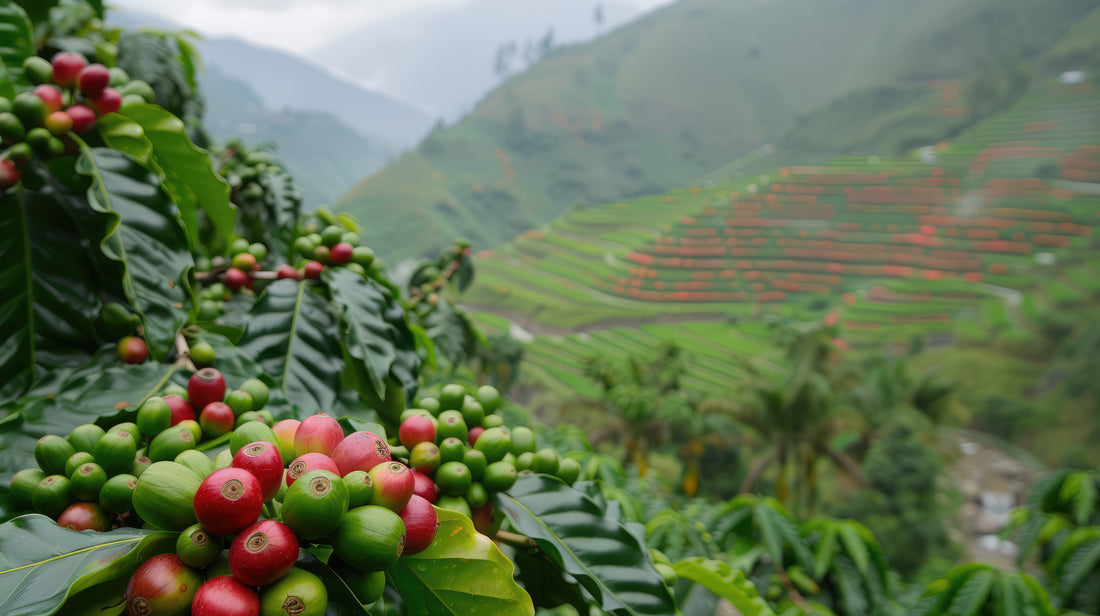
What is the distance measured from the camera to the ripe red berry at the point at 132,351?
91cm

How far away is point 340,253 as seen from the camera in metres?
1.07

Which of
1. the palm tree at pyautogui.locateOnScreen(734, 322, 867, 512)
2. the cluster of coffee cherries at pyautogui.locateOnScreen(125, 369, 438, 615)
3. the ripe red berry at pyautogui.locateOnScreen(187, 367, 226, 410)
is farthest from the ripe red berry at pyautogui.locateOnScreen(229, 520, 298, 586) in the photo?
the palm tree at pyautogui.locateOnScreen(734, 322, 867, 512)

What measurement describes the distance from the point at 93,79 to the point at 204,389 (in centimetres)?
61

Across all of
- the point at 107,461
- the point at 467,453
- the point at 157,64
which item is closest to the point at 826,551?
the point at 467,453

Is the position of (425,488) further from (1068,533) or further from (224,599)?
(1068,533)

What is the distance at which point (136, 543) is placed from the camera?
0.43 meters

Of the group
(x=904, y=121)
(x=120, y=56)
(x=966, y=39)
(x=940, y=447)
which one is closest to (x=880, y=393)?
(x=940, y=447)

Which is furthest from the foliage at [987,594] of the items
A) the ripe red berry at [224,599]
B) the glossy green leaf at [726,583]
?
the ripe red berry at [224,599]

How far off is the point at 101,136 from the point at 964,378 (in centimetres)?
2775

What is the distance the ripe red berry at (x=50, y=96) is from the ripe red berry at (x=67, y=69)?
0.03 metres

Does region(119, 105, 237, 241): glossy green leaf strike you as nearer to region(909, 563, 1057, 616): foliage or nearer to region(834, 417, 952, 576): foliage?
region(909, 563, 1057, 616): foliage

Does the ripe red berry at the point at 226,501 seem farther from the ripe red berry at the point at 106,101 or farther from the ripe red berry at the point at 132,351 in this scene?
the ripe red berry at the point at 106,101

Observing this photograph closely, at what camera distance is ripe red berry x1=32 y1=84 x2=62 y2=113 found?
85 cm

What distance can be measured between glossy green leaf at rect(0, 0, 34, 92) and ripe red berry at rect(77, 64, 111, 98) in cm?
31
